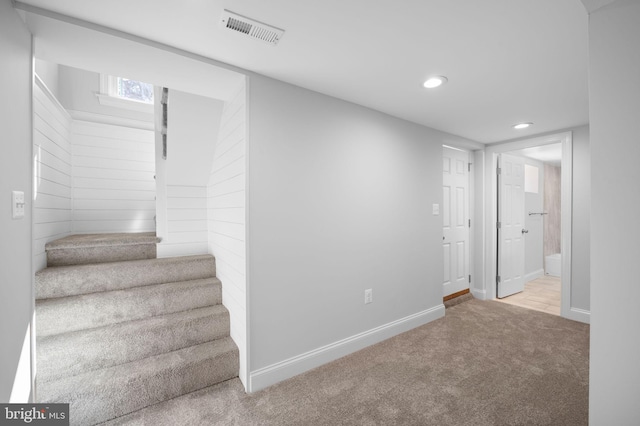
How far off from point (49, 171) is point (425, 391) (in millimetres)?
3790

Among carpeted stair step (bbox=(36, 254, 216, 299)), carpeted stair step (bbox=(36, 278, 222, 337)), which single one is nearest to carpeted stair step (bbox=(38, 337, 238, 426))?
carpeted stair step (bbox=(36, 278, 222, 337))

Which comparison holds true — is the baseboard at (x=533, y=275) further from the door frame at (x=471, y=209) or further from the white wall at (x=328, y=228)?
the white wall at (x=328, y=228)

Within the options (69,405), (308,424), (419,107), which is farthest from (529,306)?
(69,405)

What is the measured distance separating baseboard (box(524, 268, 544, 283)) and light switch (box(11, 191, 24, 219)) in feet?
20.7

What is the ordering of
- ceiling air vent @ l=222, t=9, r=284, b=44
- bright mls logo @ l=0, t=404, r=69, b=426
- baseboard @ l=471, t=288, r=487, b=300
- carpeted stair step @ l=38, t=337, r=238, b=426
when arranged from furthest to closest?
baseboard @ l=471, t=288, r=487, b=300, carpeted stair step @ l=38, t=337, r=238, b=426, ceiling air vent @ l=222, t=9, r=284, b=44, bright mls logo @ l=0, t=404, r=69, b=426

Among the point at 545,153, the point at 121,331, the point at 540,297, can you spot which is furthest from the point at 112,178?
the point at 545,153

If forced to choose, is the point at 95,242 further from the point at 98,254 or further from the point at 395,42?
the point at 395,42

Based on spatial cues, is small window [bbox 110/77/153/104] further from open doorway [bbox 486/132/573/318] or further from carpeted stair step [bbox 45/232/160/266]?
open doorway [bbox 486/132/573/318]

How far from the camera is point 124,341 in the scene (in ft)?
6.48

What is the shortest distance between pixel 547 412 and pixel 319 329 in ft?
5.24

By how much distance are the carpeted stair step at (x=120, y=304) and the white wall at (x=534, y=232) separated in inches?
206

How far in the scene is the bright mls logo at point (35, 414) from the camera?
1.16m

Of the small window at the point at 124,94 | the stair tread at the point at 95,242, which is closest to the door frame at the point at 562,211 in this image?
the stair tread at the point at 95,242

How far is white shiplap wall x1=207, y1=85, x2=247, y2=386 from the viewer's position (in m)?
2.03
